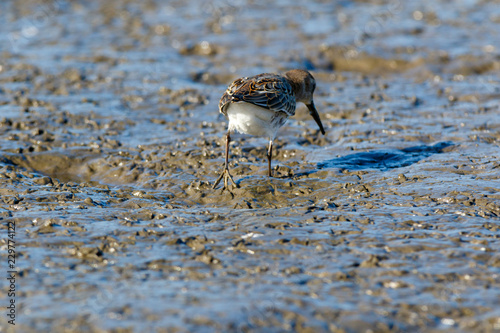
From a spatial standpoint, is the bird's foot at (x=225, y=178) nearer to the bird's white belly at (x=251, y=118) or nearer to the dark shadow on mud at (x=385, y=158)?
the bird's white belly at (x=251, y=118)

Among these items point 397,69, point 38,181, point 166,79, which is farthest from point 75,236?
point 397,69

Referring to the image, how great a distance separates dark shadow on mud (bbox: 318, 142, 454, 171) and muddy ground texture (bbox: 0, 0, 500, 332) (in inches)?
1.5

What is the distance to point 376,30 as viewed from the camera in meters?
15.1

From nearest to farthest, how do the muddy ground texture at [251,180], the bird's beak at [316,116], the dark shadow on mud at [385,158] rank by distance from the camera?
the muddy ground texture at [251,180] < the dark shadow on mud at [385,158] < the bird's beak at [316,116]

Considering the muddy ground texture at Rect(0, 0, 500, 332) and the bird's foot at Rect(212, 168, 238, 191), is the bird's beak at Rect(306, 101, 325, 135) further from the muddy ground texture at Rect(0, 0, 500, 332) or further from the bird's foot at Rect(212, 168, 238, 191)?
the bird's foot at Rect(212, 168, 238, 191)

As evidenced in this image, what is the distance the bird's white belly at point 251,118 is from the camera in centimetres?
761

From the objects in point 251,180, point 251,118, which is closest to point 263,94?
point 251,118

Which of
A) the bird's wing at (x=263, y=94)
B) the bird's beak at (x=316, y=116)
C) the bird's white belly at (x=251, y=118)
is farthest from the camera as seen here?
the bird's beak at (x=316, y=116)

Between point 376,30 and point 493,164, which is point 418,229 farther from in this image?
point 376,30

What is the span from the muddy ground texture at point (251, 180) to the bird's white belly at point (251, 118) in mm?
624

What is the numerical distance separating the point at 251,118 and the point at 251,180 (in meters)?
0.80

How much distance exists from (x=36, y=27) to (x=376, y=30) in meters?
8.94

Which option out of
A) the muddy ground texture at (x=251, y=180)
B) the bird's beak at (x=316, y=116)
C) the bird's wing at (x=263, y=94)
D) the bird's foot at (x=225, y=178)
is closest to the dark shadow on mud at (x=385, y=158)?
the muddy ground texture at (x=251, y=180)

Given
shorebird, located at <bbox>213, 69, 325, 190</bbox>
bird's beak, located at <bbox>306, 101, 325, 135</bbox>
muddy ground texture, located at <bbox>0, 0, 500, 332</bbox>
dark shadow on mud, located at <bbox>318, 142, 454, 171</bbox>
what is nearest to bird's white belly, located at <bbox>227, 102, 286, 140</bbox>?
shorebird, located at <bbox>213, 69, 325, 190</bbox>
